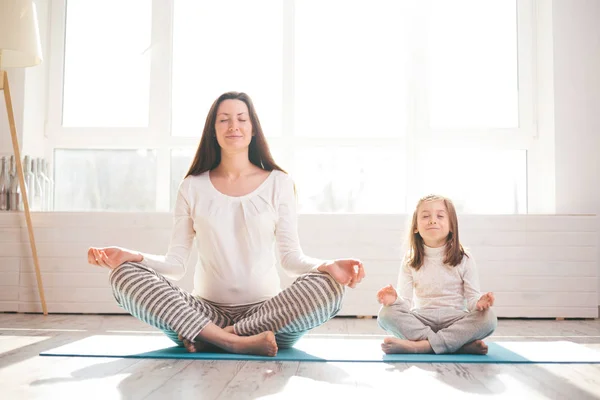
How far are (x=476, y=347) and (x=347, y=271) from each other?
1.75ft

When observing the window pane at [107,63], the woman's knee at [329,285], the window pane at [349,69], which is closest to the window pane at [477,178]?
the window pane at [349,69]

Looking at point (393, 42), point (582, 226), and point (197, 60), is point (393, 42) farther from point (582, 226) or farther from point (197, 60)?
point (582, 226)

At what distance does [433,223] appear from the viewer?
229 cm

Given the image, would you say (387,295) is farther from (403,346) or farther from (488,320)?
(488,320)

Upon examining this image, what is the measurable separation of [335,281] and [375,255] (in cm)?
149

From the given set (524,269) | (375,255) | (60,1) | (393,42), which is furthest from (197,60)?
(524,269)

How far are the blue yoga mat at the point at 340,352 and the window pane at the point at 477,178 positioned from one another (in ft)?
5.47

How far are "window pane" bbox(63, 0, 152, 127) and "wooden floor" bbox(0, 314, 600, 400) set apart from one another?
2.16 metres

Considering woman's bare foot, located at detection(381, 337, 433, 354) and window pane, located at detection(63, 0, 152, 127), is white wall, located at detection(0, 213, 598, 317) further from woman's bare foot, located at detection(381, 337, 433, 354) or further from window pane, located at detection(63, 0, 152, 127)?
woman's bare foot, located at detection(381, 337, 433, 354)

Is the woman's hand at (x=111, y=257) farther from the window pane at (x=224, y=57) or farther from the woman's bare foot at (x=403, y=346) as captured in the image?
the window pane at (x=224, y=57)

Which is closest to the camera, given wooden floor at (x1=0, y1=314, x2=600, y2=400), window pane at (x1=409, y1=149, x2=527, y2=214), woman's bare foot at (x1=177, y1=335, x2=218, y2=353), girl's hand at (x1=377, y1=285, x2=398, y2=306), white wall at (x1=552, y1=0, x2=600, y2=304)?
wooden floor at (x1=0, y1=314, x2=600, y2=400)

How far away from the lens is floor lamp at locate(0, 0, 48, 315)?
327cm

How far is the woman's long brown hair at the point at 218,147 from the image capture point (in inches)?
92.5

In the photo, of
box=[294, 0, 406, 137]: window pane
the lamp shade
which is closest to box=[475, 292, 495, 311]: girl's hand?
box=[294, 0, 406, 137]: window pane
